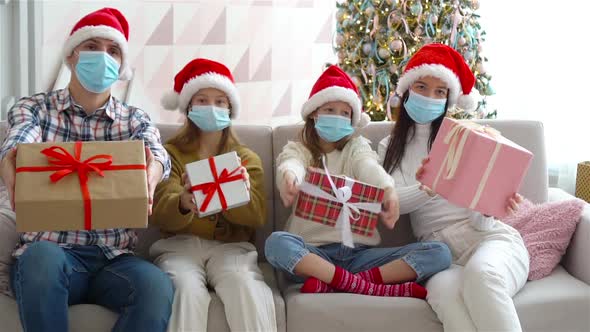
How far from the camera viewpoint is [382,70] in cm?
370

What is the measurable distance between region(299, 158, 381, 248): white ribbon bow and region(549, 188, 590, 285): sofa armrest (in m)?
0.71

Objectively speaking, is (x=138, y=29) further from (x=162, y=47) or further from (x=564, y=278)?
(x=564, y=278)

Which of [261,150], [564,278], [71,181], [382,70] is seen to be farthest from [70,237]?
[382,70]

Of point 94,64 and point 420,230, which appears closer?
point 94,64

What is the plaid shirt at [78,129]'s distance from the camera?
2.32 metres

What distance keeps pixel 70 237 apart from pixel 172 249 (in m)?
0.36

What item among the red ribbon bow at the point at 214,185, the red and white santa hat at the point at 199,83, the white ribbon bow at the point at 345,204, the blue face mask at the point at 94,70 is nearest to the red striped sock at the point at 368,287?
the white ribbon bow at the point at 345,204

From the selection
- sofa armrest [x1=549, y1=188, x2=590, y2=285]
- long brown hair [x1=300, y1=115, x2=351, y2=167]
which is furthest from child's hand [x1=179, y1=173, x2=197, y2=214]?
sofa armrest [x1=549, y1=188, x2=590, y2=285]

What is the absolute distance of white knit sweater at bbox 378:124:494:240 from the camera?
265cm

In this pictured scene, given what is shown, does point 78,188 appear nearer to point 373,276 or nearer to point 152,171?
point 152,171

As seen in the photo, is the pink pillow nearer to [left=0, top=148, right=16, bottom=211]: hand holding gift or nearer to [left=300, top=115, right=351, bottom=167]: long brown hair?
[left=300, top=115, right=351, bottom=167]: long brown hair

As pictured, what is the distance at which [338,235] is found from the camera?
258cm

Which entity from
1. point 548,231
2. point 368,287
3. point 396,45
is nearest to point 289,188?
point 368,287

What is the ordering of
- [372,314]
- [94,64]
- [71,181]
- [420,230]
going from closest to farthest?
1. [71,181]
2. [372,314]
3. [94,64]
4. [420,230]
